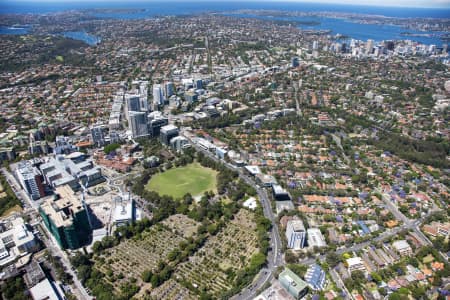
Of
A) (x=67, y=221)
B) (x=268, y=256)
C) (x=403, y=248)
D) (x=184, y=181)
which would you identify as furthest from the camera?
(x=184, y=181)

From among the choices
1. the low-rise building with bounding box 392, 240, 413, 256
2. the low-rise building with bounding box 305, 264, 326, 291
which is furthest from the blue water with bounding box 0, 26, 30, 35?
the low-rise building with bounding box 392, 240, 413, 256

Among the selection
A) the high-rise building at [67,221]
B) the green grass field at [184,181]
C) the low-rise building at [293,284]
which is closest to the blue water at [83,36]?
the green grass field at [184,181]

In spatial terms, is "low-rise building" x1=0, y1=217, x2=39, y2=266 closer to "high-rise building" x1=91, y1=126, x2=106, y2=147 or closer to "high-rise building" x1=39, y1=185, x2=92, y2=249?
"high-rise building" x1=39, y1=185, x2=92, y2=249

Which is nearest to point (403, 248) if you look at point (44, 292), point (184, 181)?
point (184, 181)

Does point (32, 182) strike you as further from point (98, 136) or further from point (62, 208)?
point (98, 136)

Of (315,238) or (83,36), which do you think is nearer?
(315,238)

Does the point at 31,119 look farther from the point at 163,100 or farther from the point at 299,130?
the point at 299,130

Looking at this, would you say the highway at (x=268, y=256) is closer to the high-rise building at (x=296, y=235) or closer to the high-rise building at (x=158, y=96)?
the high-rise building at (x=296, y=235)
